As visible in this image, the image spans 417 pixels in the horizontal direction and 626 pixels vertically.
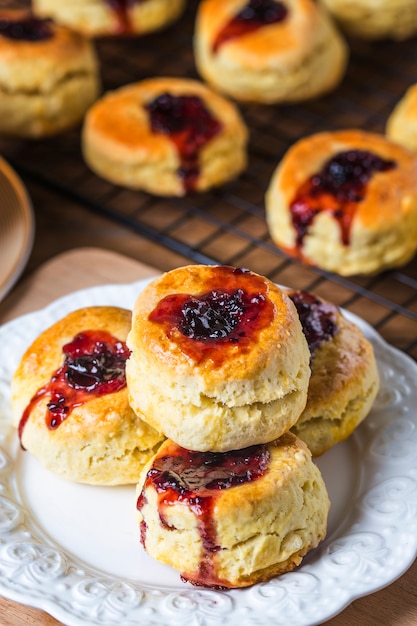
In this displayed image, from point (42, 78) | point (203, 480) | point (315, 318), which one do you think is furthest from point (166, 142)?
point (203, 480)

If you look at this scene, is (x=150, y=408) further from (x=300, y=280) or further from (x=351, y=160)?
(x=351, y=160)

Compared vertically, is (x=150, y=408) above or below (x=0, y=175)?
above

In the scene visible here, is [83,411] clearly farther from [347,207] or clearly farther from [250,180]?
[250,180]

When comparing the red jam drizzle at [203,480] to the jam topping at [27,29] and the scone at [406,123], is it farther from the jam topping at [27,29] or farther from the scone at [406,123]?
the jam topping at [27,29]

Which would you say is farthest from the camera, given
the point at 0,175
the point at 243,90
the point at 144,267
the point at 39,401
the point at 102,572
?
the point at 243,90

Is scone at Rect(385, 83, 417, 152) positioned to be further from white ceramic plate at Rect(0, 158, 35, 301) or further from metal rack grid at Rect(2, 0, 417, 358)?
white ceramic plate at Rect(0, 158, 35, 301)

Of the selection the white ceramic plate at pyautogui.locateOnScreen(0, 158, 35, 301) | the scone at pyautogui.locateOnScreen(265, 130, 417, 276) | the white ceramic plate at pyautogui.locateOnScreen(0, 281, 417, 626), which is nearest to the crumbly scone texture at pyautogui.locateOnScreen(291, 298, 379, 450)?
the white ceramic plate at pyautogui.locateOnScreen(0, 281, 417, 626)

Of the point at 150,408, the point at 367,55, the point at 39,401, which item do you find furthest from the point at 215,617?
the point at 367,55
